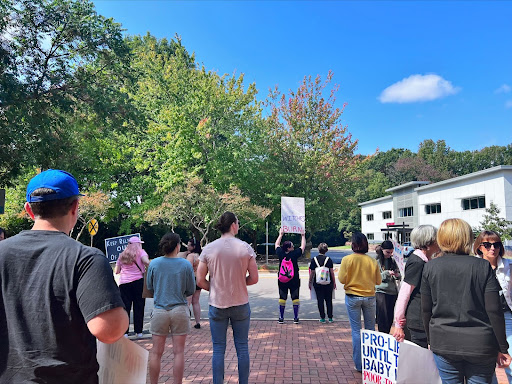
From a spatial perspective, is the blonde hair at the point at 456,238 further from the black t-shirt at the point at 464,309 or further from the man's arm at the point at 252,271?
the man's arm at the point at 252,271

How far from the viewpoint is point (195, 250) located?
26.0 ft

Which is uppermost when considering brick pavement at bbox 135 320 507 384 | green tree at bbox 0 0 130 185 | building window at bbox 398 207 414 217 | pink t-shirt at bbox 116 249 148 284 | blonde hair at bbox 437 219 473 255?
green tree at bbox 0 0 130 185

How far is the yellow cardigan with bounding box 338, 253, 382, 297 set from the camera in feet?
16.1

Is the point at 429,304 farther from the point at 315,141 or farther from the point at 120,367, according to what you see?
the point at 315,141

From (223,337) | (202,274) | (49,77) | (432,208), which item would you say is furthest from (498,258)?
(432,208)

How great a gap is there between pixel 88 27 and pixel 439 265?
10.8 metres

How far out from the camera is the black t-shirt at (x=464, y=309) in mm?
2551

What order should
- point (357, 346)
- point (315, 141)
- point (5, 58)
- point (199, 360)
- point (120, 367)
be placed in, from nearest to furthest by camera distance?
point (120, 367) → point (357, 346) → point (199, 360) → point (5, 58) → point (315, 141)

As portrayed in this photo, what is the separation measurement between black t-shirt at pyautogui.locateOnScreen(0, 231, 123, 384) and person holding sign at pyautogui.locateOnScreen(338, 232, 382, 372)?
389 cm

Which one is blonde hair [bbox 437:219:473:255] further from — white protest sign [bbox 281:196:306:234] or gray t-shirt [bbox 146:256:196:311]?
white protest sign [bbox 281:196:306:234]

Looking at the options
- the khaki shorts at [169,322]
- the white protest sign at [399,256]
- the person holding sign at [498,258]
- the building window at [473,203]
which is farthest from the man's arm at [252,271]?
the building window at [473,203]

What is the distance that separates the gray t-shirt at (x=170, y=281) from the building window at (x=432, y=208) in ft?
119

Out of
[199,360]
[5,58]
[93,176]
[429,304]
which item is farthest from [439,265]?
[93,176]

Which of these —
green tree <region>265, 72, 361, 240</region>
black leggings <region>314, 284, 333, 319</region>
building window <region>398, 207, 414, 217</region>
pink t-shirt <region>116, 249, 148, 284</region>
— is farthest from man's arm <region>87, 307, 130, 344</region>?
building window <region>398, 207, 414, 217</region>
